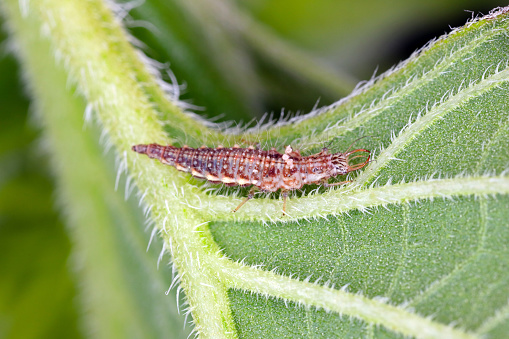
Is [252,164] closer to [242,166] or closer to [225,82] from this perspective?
[242,166]

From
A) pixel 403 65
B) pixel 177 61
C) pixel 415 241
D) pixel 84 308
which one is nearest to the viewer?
pixel 415 241

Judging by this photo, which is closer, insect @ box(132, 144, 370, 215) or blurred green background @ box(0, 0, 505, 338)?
insect @ box(132, 144, 370, 215)

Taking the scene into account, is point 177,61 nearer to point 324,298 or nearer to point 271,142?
point 271,142

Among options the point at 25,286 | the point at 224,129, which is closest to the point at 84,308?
the point at 25,286

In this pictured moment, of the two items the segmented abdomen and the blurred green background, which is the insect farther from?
the blurred green background

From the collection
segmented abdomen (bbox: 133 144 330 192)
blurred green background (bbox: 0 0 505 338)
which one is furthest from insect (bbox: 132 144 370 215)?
blurred green background (bbox: 0 0 505 338)

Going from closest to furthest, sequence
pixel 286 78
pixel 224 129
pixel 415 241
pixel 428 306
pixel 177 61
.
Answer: pixel 428 306 < pixel 415 241 < pixel 224 129 < pixel 177 61 < pixel 286 78

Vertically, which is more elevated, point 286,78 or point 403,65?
point 403,65

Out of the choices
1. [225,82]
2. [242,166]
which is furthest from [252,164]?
[225,82]
